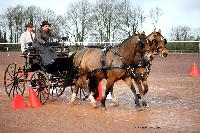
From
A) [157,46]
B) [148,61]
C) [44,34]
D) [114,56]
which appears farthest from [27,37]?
[157,46]

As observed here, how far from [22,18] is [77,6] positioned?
7.54 m

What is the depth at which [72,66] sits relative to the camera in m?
13.0

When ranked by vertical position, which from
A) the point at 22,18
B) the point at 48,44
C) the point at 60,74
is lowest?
the point at 60,74

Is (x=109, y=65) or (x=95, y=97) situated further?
(x=95, y=97)

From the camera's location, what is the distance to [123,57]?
11.4 m

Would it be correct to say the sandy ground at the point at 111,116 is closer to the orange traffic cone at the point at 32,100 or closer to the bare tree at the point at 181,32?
the orange traffic cone at the point at 32,100

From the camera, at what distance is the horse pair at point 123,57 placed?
11.1 metres

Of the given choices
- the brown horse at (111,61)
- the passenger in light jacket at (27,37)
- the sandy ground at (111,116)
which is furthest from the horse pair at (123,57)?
the passenger in light jacket at (27,37)

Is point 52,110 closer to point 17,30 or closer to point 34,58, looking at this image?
point 34,58

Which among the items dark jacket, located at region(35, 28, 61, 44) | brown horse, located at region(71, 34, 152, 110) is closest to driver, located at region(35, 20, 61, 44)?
dark jacket, located at region(35, 28, 61, 44)

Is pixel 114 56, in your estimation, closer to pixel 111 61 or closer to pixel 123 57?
pixel 111 61

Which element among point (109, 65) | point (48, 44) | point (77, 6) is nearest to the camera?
point (109, 65)

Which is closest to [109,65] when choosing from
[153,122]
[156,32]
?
[156,32]

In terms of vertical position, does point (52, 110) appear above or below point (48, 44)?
below
